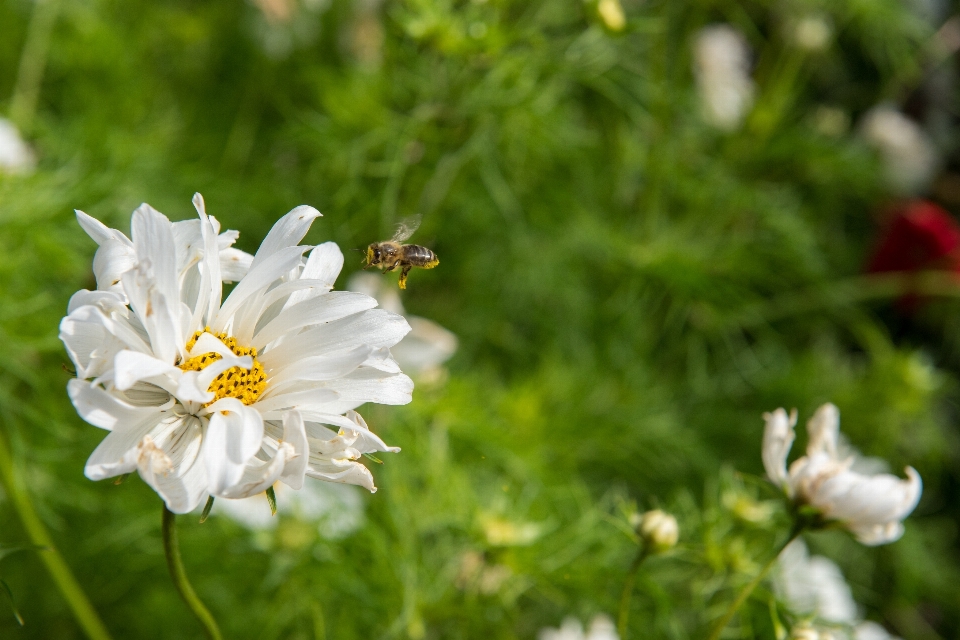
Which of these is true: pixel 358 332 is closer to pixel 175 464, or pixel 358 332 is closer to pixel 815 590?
pixel 175 464

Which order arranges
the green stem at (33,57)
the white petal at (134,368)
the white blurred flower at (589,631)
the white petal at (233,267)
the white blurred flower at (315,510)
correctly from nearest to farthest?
the white petal at (134,368), the white petal at (233,267), the white blurred flower at (589,631), the white blurred flower at (315,510), the green stem at (33,57)

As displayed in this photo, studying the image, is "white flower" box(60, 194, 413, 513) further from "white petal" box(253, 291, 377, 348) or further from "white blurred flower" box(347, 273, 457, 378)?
"white blurred flower" box(347, 273, 457, 378)

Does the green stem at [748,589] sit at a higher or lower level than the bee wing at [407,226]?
lower

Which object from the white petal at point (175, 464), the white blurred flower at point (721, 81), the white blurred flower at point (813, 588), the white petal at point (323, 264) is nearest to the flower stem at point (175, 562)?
the white petal at point (175, 464)

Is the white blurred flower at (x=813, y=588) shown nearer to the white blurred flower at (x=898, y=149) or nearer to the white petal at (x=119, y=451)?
the white petal at (x=119, y=451)

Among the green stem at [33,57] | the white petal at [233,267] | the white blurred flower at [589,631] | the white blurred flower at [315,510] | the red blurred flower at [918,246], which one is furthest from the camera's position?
the red blurred flower at [918,246]

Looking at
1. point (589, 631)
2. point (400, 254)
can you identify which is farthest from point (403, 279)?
point (589, 631)
